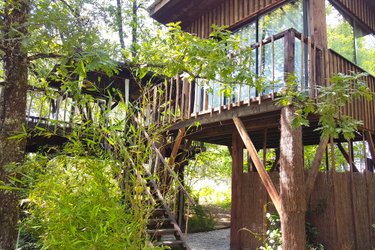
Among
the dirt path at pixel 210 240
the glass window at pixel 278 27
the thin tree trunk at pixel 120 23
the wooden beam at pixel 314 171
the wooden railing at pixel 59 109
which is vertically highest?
the thin tree trunk at pixel 120 23

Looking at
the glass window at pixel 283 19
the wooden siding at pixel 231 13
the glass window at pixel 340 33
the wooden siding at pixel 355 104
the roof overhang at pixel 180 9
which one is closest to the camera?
the wooden siding at pixel 355 104

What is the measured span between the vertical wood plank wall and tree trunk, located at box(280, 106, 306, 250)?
3098mm

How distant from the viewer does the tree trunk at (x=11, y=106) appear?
3.36 m

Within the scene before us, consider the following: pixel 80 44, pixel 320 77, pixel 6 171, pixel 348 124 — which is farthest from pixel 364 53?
pixel 6 171

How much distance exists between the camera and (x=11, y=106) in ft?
11.5

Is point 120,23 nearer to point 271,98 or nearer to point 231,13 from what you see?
point 231,13

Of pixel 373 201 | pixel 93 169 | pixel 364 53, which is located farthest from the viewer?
pixel 364 53

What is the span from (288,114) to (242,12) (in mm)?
3490

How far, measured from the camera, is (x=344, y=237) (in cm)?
511

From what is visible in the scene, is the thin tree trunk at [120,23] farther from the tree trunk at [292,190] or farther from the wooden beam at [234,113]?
the tree trunk at [292,190]

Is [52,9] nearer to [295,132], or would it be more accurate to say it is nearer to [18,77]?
[18,77]

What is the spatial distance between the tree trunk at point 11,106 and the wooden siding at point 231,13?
443 cm

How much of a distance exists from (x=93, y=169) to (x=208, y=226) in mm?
7618

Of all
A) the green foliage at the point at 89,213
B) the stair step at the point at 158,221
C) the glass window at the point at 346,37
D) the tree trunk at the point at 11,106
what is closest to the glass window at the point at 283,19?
the glass window at the point at 346,37
